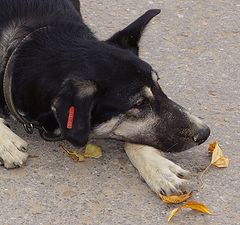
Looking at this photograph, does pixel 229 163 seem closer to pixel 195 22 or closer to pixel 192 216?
pixel 192 216

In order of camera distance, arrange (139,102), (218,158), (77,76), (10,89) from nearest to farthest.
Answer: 1. (77,76)
2. (139,102)
3. (10,89)
4. (218,158)

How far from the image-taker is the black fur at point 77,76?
14.8 ft

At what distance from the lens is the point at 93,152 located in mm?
5102

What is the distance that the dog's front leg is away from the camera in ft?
16.0

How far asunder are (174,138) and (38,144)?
1033 mm

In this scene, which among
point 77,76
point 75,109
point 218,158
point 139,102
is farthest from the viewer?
point 218,158

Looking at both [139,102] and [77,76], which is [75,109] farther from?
[139,102]

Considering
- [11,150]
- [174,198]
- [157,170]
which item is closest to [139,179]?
[157,170]

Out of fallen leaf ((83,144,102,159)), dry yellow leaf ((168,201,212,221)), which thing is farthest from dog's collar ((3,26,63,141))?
dry yellow leaf ((168,201,212,221))

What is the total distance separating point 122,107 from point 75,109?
356 mm

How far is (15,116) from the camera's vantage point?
16.3 ft

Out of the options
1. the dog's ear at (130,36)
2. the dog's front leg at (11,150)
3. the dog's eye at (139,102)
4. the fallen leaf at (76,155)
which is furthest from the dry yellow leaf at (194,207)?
the dog's ear at (130,36)

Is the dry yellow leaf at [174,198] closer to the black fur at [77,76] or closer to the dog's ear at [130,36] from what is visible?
the black fur at [77,76]

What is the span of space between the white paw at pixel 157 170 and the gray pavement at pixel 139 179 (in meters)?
0.09
